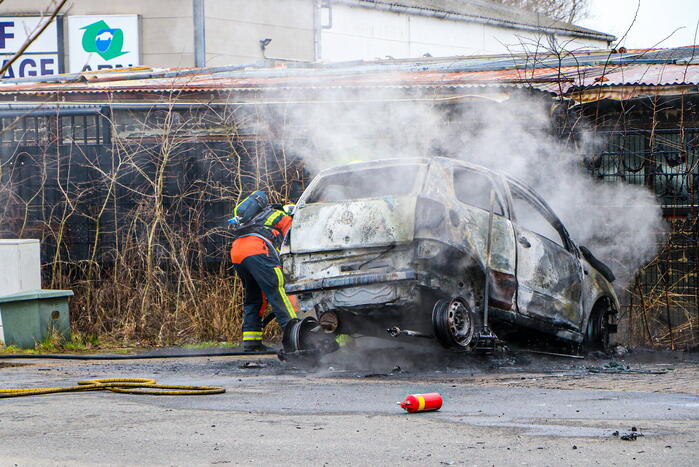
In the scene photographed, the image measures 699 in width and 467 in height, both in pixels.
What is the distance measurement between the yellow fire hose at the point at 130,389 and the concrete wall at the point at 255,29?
17.3 metres

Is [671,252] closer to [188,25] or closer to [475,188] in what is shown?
[475,188]

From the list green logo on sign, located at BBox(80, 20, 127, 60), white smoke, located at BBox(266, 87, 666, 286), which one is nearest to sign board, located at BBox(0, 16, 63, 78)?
green logo on sign, located at BBox(80, 20, 127, 60)

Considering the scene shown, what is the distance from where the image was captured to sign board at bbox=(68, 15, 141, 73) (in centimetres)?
2489

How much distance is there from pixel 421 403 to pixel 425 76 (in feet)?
31.1

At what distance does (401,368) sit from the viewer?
9.52 m

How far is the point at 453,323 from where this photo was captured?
8719mm

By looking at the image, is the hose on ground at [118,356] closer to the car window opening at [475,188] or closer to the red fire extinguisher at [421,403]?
the car window opening at [475,188]

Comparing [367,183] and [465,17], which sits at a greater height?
[465,17]

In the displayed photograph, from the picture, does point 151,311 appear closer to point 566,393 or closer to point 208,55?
point 566,393

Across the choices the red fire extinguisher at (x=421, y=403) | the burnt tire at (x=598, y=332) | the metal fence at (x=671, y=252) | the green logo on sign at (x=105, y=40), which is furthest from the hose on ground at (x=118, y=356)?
the green logo on sign at (x=105, y=40)

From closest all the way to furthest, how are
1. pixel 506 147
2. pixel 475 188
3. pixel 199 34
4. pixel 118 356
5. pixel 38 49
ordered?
pixel 475 188, pixel 118 356, pixel 506 147, pixel 199 34, pixel 38 49

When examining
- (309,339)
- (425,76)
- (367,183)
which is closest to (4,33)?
(425,76)

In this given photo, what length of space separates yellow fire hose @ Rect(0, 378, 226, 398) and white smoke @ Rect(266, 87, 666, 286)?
5.22 metres

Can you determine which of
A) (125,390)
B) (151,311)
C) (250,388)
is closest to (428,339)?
(250,388)
